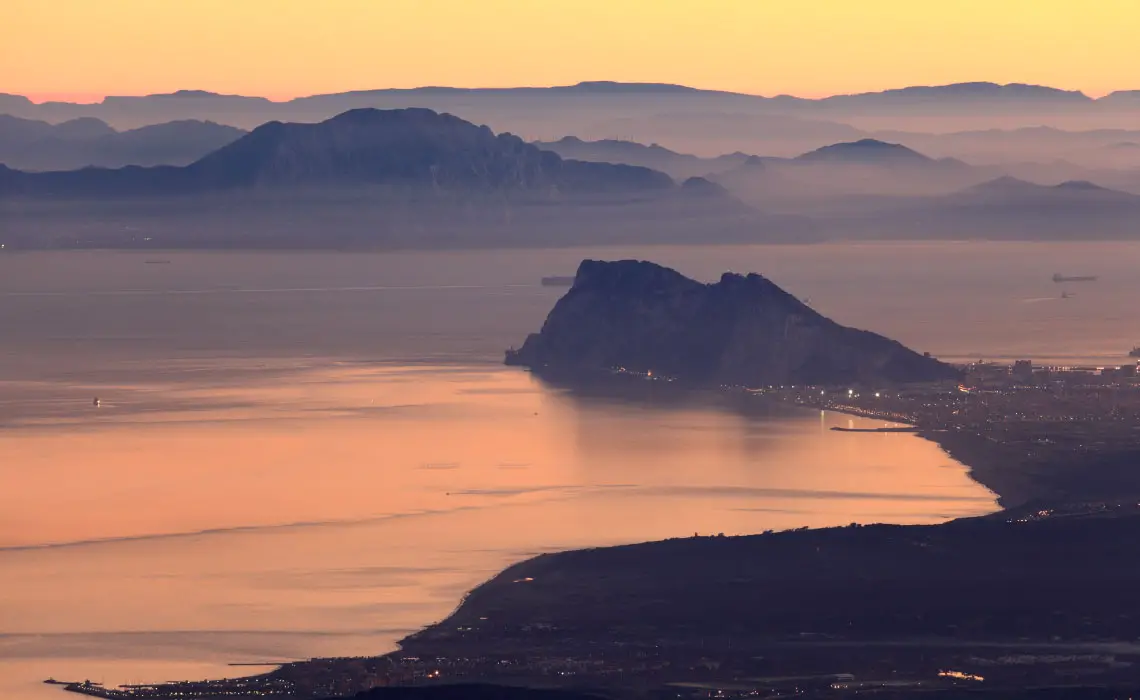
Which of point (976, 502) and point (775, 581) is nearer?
point (775, 581)

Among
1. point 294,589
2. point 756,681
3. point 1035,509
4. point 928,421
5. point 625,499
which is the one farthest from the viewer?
point 928,421

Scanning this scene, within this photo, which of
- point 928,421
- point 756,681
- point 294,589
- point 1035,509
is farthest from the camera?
point 928,421

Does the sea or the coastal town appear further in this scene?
the sea

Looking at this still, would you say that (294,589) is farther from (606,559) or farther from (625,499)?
(625,499)

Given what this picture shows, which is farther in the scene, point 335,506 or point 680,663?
point 335,506

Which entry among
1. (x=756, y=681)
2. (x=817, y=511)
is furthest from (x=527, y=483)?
(x=756, y=681)

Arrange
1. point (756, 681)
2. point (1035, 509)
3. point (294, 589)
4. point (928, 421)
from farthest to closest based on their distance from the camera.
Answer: point (928, 421) < point (1035, 509) < point (294, 589) < point (756, 681)

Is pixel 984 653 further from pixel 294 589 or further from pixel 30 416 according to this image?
pixel 30 416

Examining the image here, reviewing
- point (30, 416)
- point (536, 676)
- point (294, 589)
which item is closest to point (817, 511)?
point (294, 589)

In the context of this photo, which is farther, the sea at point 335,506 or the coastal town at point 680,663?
the sea at point 335,506
